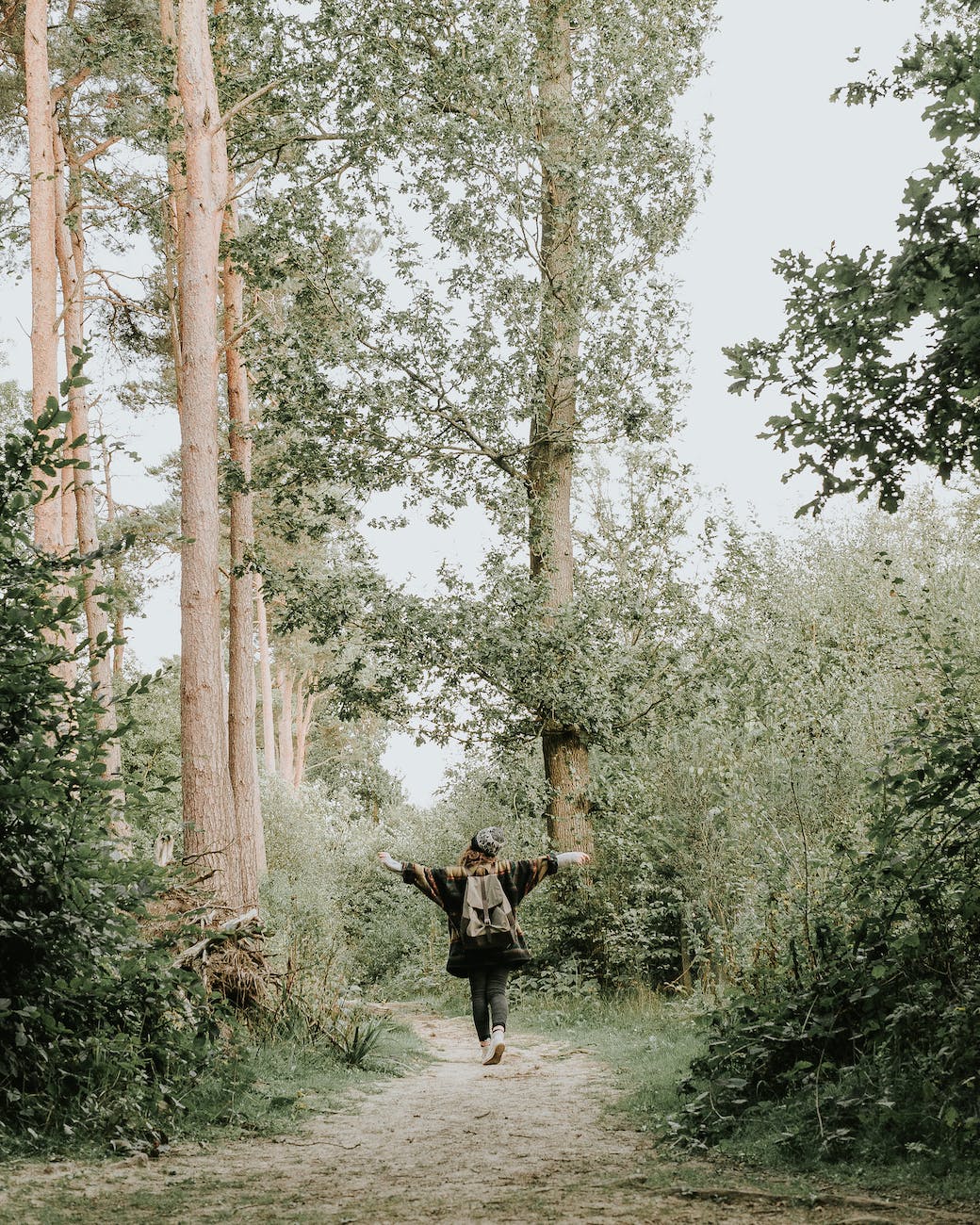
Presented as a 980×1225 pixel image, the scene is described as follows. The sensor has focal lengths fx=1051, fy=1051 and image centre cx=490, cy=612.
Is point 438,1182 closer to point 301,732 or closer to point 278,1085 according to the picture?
point 278,1085

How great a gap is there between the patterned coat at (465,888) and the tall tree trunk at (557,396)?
5.54 metres

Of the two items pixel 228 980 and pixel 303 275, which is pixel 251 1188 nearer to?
pixel 228 980

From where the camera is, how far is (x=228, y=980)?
8.16m

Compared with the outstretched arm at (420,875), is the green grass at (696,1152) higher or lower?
lower

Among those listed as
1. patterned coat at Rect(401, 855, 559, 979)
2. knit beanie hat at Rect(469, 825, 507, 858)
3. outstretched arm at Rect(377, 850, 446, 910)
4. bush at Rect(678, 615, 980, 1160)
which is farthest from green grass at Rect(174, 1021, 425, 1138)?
bush at Rect(678, 615, 980, 1160)

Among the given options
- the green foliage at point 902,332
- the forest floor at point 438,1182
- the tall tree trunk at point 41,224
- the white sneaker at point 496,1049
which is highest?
the tall tree trunk at point 41,224

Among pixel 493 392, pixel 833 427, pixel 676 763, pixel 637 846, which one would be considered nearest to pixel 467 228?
A: pixel 493 392

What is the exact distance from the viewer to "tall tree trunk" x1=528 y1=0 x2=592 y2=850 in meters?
13.5

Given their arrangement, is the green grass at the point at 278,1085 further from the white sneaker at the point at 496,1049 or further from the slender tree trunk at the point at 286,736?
the slender tree trunk at the point at 286,736

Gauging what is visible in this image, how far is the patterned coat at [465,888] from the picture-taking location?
26.8 ft

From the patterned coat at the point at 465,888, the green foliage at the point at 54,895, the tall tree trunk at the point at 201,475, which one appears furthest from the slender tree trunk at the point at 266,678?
the green foliage at the point at 54,895

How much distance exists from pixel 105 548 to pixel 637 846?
984 cm

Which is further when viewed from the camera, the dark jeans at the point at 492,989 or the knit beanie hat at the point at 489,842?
the knit beanie hat at the point at 489,842

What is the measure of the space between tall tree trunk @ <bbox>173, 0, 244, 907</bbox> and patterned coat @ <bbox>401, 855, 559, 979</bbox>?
1.86 m
